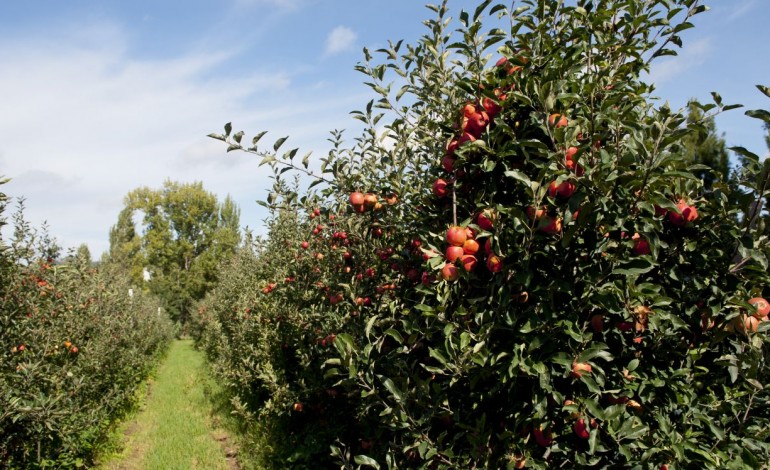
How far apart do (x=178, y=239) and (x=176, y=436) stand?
42815mm

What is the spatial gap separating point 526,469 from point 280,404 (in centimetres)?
448

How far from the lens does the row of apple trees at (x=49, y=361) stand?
4.27 m

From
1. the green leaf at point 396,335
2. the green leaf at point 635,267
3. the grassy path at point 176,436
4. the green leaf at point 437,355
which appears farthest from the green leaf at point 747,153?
the grassy path at point 176,436

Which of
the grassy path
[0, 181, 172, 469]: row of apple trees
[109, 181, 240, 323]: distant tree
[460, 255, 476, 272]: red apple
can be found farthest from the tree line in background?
[109, 181, 240, 323]: distant tree

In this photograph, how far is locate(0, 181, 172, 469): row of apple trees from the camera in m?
4.27

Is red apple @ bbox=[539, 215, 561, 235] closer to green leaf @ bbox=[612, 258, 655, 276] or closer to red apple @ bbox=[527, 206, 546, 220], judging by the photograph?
red apple @ bbox=[527, 206, 546, 220]

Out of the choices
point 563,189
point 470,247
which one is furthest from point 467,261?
point 563,189

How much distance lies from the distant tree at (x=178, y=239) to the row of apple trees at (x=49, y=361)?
33218 mm

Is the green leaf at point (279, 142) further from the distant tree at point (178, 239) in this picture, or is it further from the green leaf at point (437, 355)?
the distant tree at point (178, 239)

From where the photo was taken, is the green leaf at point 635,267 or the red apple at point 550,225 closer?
the green leaf at point 635,267

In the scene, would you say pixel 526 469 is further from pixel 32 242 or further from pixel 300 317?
pixel 32 242

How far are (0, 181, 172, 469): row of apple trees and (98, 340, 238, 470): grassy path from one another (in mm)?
600

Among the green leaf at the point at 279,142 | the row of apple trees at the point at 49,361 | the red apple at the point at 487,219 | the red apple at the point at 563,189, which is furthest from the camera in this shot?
the row of apple trees at the point at 49,361

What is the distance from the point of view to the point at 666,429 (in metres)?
1.74
